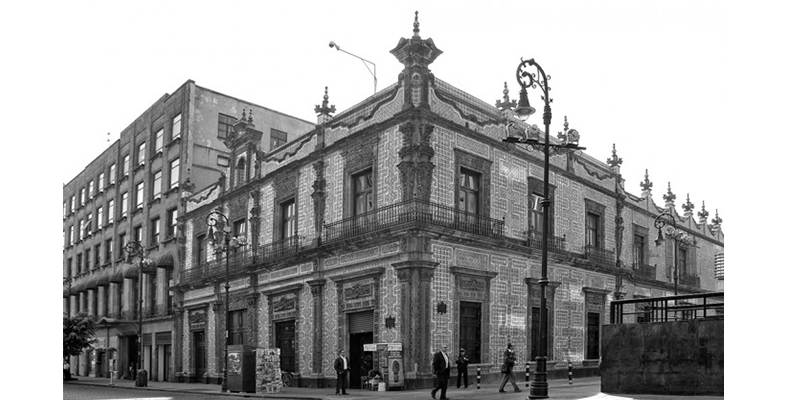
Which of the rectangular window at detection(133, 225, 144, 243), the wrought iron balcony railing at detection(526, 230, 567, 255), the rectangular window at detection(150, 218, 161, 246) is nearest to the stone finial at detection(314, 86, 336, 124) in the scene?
the wrought iron balcony railing at detection(526, 230, 567, 255)

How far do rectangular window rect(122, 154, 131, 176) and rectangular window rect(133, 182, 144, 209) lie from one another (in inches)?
46.5

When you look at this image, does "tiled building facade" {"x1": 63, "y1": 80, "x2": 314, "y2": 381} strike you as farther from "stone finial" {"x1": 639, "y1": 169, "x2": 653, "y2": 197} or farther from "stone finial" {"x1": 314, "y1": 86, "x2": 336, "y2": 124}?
"stone finial" {"x1": 639, "y1": 169, "x2": 653, "y2": 197}

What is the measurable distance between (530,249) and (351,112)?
8.05 m

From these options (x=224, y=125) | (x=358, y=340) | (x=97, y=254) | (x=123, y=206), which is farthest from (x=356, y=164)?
(x=97, y=254)

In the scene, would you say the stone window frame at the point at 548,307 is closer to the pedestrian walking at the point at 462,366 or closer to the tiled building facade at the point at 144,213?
the pedestrian walking at the point at 462,366

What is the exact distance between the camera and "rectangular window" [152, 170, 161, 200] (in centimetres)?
4502

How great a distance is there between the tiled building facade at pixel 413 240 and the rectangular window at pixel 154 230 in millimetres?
8683

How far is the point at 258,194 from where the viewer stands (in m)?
34.0

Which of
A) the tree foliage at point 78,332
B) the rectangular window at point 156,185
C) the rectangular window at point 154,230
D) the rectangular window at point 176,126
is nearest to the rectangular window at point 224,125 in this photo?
the rectangular window at point 176,126

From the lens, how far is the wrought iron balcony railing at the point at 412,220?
973 inches

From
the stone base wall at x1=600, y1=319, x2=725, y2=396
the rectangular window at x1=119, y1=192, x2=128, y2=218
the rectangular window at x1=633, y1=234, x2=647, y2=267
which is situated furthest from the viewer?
the rectangular window at x1=119, y1=192, x2=128, y2=218

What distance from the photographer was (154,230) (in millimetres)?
45031

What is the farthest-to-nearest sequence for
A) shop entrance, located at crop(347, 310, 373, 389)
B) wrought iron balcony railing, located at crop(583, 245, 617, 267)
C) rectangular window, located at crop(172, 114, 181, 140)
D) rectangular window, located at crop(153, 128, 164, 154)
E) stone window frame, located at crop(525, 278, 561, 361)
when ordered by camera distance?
rectangular window, located at crop(153, 128, 164, 154) < rectangular window, located at crop(172, 114, 181, 140) < wrought iron balcony railing, located at crop(583, 245, 617, 267) < stone window frame, located at crop(525, 278, 561, 361) < shop entrance, located at crop(347, 310, 373, 389)

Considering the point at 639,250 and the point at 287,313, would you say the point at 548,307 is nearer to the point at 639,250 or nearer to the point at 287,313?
the point at 287,313
